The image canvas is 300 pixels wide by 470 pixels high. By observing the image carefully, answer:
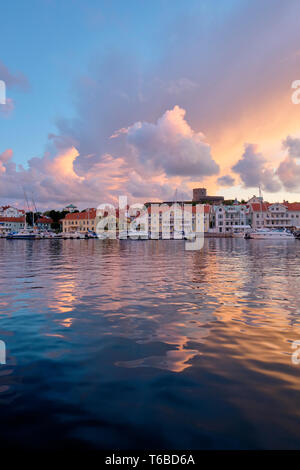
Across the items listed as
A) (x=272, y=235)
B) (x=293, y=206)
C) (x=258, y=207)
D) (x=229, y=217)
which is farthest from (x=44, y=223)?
(x=272, y=235)

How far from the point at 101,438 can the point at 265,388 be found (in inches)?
116

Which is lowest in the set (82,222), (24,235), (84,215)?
(24,235)

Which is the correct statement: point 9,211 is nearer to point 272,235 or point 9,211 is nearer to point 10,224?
point 10,224

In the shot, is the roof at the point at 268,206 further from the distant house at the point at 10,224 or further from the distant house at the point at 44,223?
the distant house at the point at 44,223

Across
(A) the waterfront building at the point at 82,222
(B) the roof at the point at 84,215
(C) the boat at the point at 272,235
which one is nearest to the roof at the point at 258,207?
(C) the boat at the point at 272,235

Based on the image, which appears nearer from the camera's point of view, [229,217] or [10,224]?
[229,217]

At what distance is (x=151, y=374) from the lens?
6293 mm

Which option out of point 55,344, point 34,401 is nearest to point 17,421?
point 34,401

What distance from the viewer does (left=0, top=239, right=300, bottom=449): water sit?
14.7 ft

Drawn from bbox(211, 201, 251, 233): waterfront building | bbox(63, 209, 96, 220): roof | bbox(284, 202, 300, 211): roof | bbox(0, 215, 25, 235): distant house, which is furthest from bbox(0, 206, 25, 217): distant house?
bbox(284, 202, 300, 211): roof

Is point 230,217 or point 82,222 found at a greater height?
point 230,217

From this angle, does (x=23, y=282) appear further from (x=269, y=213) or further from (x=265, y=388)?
(x=269, y=213)

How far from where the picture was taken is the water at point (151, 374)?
4492 millimetres

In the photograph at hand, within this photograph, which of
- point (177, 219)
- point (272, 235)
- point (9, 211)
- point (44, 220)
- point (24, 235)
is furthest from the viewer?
point (9, 211)
